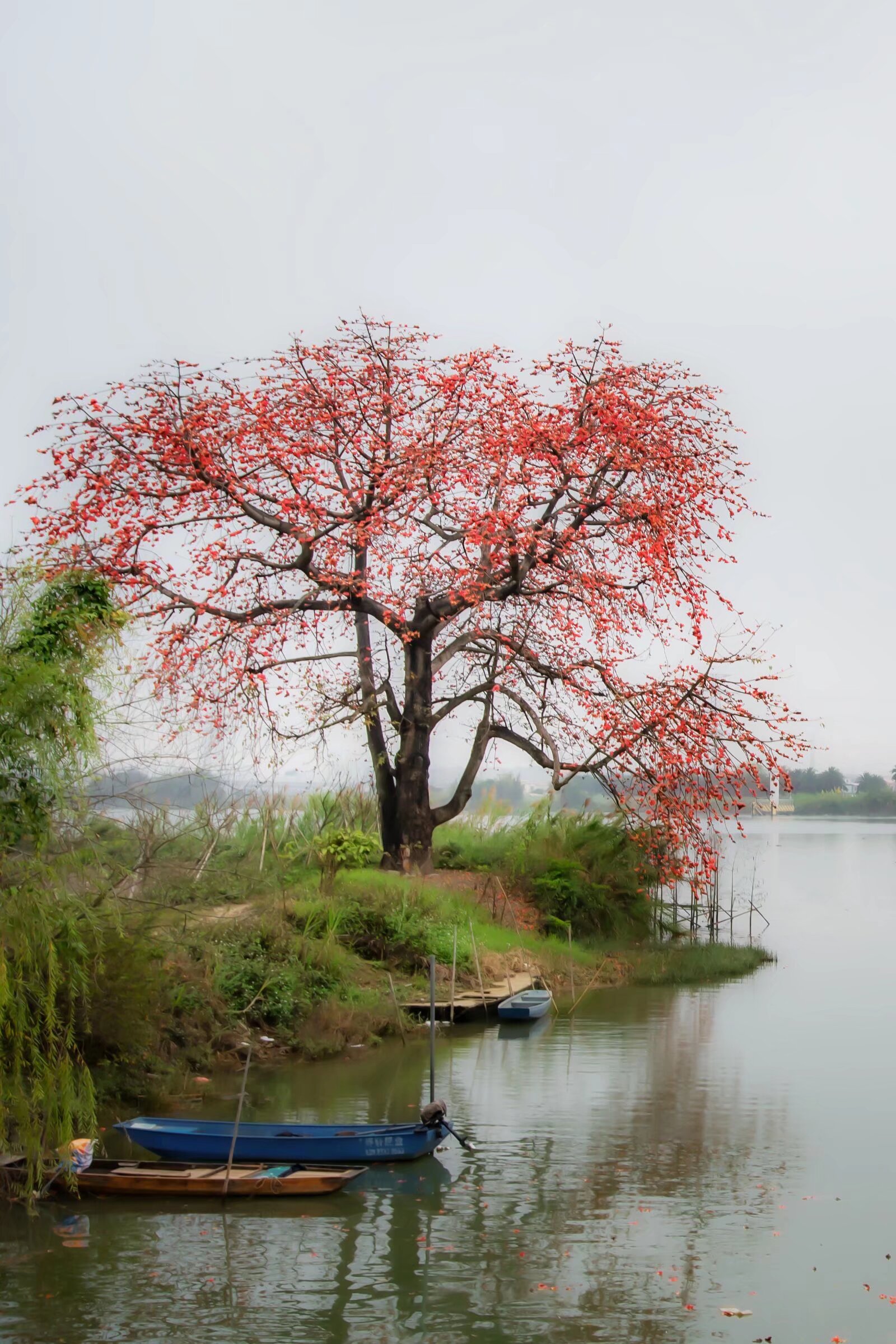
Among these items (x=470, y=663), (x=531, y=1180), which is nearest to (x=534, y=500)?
(x=470, y=663)

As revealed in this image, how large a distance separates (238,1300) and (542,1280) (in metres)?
2.27

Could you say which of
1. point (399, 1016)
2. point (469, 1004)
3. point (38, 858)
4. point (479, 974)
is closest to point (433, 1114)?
point (38, 858)

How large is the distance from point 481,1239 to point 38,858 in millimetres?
4811

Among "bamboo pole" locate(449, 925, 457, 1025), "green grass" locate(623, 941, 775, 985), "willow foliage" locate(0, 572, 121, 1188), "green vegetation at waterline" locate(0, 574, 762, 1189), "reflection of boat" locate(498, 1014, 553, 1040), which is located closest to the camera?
"willow foliage" locate(0, 572, 121, 1188)

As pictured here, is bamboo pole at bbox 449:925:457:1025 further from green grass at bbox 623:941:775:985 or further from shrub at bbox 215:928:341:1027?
green grass at bbox 623:941:775:985

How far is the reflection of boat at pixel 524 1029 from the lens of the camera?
67.7 feet

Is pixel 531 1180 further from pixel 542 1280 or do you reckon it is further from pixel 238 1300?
pixel 238 1300

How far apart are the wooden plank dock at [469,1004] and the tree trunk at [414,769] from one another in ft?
14.4

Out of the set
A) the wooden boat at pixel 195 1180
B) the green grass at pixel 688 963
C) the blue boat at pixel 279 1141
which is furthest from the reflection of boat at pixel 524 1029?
the wooden boat at pixel 195 1180

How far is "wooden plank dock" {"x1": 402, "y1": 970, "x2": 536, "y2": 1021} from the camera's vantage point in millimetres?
21203

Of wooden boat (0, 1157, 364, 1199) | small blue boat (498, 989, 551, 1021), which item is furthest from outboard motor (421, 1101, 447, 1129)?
small blue boat (498, 989, 551, 1021)

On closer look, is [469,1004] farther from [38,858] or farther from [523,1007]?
[38,858]

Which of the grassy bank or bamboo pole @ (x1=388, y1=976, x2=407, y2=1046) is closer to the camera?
the grassy bank

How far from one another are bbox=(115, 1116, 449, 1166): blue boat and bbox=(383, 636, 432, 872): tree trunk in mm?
13174
